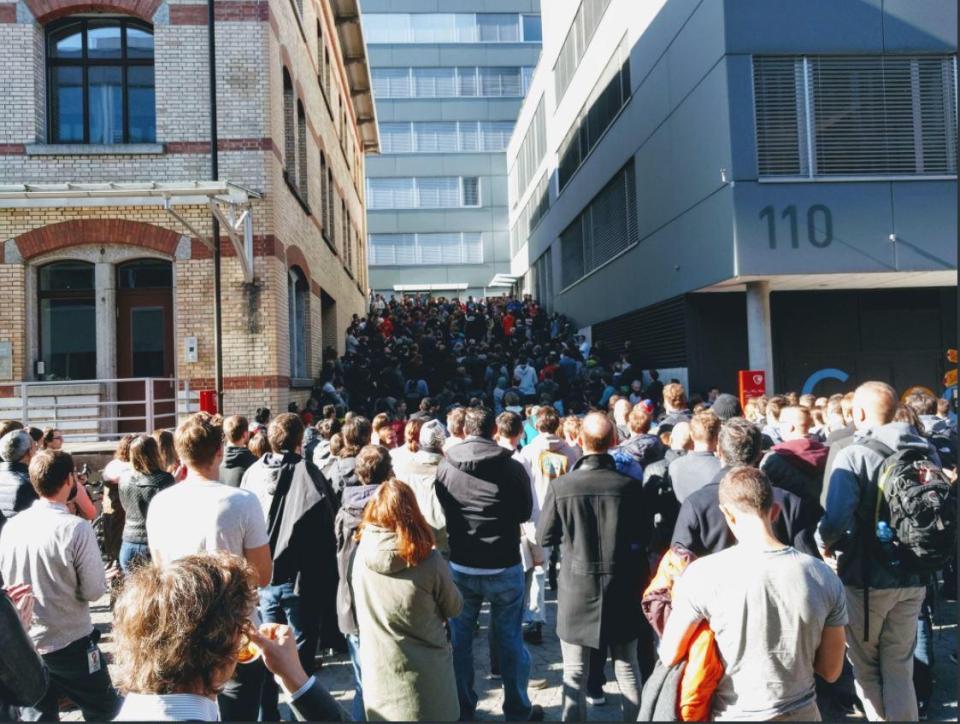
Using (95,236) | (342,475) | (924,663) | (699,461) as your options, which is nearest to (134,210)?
(95,236)

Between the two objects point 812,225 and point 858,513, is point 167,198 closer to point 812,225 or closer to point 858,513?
point 858,513

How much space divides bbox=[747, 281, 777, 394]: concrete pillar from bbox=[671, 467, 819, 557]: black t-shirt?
1121 centimetres

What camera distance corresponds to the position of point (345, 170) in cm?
2592

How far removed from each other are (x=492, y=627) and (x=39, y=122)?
39.9 feet

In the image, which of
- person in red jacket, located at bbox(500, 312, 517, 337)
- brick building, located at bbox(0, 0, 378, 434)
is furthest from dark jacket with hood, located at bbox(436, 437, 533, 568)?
person in red jacket, located at bbox(500, 312, 517, 337)

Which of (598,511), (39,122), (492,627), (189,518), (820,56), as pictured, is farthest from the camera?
(820,56)

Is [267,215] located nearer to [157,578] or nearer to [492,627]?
[492,627]

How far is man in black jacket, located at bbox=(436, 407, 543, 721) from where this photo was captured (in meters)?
4.85

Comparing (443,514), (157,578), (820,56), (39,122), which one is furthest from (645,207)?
(157,578)

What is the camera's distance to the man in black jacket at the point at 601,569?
14.4 feet

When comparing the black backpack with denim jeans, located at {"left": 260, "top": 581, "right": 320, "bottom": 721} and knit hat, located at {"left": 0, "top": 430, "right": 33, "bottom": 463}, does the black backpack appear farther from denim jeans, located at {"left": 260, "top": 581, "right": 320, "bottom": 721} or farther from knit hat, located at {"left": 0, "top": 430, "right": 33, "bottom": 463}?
knit hat, located at {"left": 0, "top": 430, "right": 33, "bottom": 463}

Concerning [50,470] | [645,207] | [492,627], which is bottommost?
[492,627]

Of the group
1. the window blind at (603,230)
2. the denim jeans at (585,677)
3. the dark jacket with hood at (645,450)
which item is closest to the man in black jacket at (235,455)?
the denim jeans at (585,677)

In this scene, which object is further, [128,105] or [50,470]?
[128,105]
